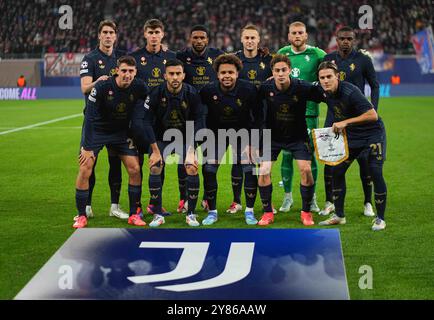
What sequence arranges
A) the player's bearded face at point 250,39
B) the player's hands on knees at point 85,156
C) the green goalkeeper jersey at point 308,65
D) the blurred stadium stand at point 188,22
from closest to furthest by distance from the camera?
1. the player's hands on knees at point 85,156
2. the player's bearded face at point 250,39
3. the green goalkeeper jersey at point 308,65
4. the blurred stadium stand at point 188,22

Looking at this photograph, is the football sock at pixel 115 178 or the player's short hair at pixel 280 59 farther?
the football sock at pixel 115 178

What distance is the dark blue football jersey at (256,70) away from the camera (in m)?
8.48

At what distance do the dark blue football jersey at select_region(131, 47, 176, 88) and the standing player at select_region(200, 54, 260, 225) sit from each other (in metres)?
0.73

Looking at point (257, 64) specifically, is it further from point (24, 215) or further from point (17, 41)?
point (17, 41)

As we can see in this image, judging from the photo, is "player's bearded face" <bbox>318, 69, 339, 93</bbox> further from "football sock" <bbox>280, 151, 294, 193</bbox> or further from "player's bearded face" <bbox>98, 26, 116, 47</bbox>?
"player's bearded face" <bbox>98, 26, 116, 47</bbox>

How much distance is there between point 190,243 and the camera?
695cm

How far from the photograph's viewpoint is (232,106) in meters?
7.88

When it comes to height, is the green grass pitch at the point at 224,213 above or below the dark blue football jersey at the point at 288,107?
below

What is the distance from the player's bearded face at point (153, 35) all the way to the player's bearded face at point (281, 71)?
1.44 meters

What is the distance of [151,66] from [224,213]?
6.13ft

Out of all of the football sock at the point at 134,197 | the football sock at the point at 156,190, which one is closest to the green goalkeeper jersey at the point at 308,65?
A: the football sock at the point at 156,190

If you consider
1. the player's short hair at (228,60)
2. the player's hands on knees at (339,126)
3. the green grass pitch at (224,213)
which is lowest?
the green grass pitch at (224,213)

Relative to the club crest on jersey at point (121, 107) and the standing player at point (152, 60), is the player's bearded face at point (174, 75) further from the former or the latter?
the standing player at point (152, 60)

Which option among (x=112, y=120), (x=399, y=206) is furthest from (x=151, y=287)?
(x=399, y=206)
